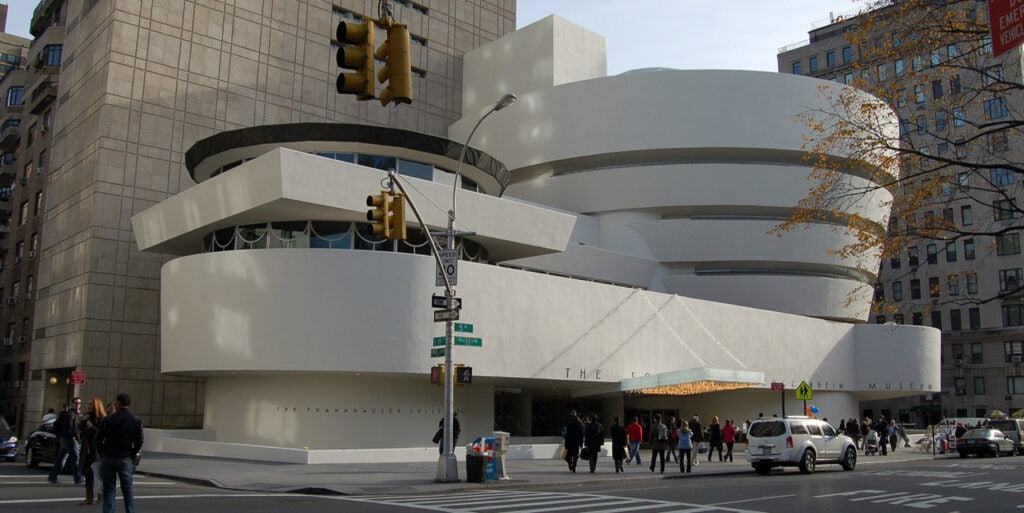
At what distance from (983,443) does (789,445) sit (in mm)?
18349

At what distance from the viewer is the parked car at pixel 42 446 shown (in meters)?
23.4

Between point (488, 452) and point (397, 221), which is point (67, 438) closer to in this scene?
point (397, 221)

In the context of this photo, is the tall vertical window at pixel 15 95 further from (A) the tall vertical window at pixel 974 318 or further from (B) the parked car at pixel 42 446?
(A) the tall vertical window at pixel 974 318

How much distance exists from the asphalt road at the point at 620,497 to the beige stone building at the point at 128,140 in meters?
21.3

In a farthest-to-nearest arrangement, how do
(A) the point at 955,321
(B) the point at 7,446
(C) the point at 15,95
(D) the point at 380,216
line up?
1. (A) the point at 955,321
2. (C) the point at 15,95
3. (B) the point at 7,446
4. (D) the point at 380,216

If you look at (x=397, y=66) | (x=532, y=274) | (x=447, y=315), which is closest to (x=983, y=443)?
(x=532, y=274)

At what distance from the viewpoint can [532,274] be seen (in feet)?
118

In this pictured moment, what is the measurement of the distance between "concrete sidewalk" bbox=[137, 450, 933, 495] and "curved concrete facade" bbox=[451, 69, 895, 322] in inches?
895

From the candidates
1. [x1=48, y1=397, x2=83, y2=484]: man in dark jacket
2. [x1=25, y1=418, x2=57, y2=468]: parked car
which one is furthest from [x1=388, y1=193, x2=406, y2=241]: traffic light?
[x1=25, y1=418, x2=57, y2=468]: parked car

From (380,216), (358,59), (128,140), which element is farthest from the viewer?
(128,140)

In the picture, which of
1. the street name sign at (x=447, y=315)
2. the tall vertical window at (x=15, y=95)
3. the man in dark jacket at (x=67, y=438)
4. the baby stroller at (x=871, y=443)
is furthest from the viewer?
the tall vertical window at (x=15, y=95)

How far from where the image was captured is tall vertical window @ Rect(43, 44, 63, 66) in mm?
59375

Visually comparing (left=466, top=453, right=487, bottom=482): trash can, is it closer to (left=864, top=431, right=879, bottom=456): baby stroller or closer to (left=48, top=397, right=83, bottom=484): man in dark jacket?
(left=48, top=397, right=83, bottom=484): man in dark jacket

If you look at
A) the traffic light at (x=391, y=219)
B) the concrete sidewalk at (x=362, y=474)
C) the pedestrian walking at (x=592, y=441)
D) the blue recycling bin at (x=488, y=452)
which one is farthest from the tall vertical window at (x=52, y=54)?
the traffic light at (x=391, y=219)
